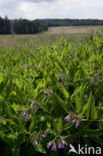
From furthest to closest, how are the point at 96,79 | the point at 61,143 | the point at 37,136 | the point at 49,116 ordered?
the point at 96,79
the point at 49,116
the point at 37,136
the point at 61,143

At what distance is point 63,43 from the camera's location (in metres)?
4.04

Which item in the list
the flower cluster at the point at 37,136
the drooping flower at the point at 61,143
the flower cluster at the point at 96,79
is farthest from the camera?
the flower cluster at the point at 96,79

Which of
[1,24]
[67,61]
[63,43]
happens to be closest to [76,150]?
[67,61]

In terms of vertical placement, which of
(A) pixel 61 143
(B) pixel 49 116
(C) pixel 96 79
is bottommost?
(A) pixel 61 143

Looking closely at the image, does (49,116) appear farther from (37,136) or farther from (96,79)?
(96,79)

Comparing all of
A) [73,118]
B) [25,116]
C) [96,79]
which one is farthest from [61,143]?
[96,79]

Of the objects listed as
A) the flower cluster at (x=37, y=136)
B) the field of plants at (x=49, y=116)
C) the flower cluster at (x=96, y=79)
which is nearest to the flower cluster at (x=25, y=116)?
the field of plants at (x=49, y=116)

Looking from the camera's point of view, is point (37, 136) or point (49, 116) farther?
point (49, 116)

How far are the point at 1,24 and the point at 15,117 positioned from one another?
71011mm

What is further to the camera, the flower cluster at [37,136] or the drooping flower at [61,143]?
the flower cluster at [37,136]

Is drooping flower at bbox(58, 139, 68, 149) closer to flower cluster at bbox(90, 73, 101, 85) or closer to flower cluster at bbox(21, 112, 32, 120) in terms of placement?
flower cluster at bbox(21, 112, 32, 120)

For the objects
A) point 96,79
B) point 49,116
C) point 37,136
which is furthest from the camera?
point 96,79

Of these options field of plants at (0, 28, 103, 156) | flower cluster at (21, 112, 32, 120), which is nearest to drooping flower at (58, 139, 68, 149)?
field of plants at (0, 28, 103, 156)

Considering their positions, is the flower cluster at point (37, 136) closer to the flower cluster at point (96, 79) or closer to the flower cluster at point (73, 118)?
the flower cluster at point (73, 118)
